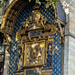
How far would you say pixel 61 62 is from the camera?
15773 mm

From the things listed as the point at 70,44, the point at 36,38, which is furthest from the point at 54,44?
the point at 36,38

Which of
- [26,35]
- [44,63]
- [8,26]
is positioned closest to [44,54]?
[44,63]

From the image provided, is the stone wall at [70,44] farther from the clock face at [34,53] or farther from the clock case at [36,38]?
the clock face at [34,53]

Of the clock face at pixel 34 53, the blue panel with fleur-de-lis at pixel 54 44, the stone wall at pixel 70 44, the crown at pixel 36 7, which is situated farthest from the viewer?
the crown at pixel 36 7

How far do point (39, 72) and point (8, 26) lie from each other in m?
3.05

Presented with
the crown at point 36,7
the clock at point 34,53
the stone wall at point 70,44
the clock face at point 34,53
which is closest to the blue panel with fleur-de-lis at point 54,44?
the crown at point 36,7

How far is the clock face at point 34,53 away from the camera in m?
16.1

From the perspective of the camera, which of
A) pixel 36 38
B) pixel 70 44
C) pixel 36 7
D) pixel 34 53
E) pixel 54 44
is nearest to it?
pixel 70 44

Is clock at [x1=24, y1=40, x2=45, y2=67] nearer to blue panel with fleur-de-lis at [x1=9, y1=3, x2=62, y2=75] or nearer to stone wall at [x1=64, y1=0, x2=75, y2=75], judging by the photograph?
blue panel with fleur-de-lis at [x1=9, y1=3, x2=62, y2=75]

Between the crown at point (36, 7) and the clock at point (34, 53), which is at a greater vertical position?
the crown at point (36, 7)

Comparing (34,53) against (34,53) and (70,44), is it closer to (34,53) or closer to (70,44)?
(34,53)

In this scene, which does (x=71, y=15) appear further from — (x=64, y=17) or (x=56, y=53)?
(x=56, y=53)

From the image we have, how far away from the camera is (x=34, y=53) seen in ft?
53.3

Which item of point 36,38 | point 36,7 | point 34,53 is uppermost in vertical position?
point 36,7
